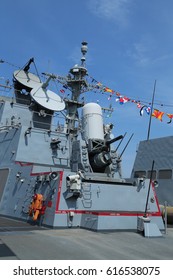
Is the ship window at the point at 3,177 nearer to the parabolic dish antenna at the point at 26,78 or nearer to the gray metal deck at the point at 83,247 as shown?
the gray metal deck at the point at 83,247

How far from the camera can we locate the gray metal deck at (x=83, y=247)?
16.3ft

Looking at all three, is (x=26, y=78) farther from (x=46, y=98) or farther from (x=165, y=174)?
(x=165, y=174)

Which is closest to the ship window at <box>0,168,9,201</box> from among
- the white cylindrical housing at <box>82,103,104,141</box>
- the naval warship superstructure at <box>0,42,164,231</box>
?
the naval warship superstructure at <box>0,42,164,231</box>

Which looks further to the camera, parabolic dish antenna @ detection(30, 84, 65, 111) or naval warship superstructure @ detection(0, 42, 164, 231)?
parabolic dish antenna @ detection(30, 84, 65, 111)

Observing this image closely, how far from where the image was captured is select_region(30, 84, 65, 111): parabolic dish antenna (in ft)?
45.9

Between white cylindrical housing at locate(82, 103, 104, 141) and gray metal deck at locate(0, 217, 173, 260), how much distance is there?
418 cm

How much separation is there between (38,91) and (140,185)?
257 inches

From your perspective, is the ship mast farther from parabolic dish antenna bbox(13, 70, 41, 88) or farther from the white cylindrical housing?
the white cylindrical housing

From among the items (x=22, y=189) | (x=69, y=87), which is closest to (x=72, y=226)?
(x=22, y=189)

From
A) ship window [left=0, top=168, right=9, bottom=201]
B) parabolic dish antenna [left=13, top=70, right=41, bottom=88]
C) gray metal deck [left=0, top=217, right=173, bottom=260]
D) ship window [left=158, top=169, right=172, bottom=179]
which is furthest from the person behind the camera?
ship window [left=158, top=169, right=172, bottom=179]

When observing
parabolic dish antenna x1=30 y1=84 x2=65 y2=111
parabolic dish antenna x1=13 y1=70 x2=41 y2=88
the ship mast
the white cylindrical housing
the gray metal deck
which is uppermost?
the ship mast

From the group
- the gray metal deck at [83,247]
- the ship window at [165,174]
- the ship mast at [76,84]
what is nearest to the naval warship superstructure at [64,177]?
the gray metal deck at [83,247]

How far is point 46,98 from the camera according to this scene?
46.9ft

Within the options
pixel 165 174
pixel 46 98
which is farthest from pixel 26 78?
pixel 165 174
